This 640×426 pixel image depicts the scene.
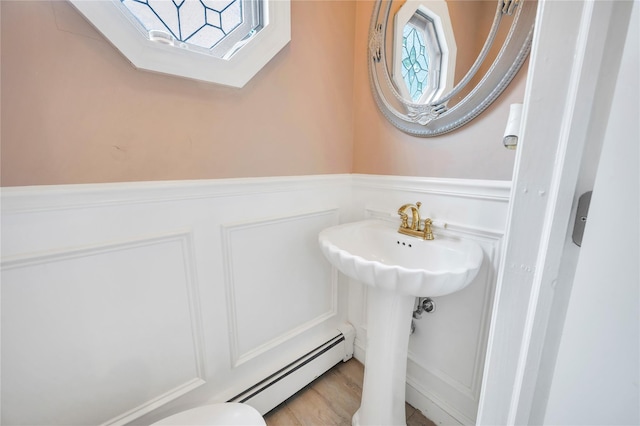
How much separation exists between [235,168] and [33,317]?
0.66 meters

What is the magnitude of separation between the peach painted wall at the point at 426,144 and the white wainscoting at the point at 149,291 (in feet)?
0.85

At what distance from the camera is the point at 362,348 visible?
4.48 ft

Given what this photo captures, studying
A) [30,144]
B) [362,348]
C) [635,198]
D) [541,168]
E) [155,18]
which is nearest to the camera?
[635,198]

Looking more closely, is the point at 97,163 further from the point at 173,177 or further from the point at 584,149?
the point at 584,149

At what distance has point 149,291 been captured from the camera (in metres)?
0.79

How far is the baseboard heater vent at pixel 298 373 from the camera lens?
105 cm

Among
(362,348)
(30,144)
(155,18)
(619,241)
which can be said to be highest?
(155,18)

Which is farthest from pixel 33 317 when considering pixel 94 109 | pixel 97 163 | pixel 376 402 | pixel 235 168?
pixel 376 402

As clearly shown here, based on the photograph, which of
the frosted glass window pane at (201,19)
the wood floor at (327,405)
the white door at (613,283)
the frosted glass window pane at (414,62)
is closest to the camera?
the white door at (613,283)

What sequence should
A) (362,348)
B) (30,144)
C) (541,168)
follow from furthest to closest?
1. (362,348)
2. (30,144)
3. (541,168)

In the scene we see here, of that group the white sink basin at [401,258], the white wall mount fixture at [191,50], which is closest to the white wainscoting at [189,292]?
the white sink basin at [401,258]

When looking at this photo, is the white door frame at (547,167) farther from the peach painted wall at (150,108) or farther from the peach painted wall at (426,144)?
the peach painted wall at (150,108)

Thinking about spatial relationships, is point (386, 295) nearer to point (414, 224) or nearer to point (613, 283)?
point (414, 224)

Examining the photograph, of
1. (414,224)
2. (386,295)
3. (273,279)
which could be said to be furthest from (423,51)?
(273,279)
